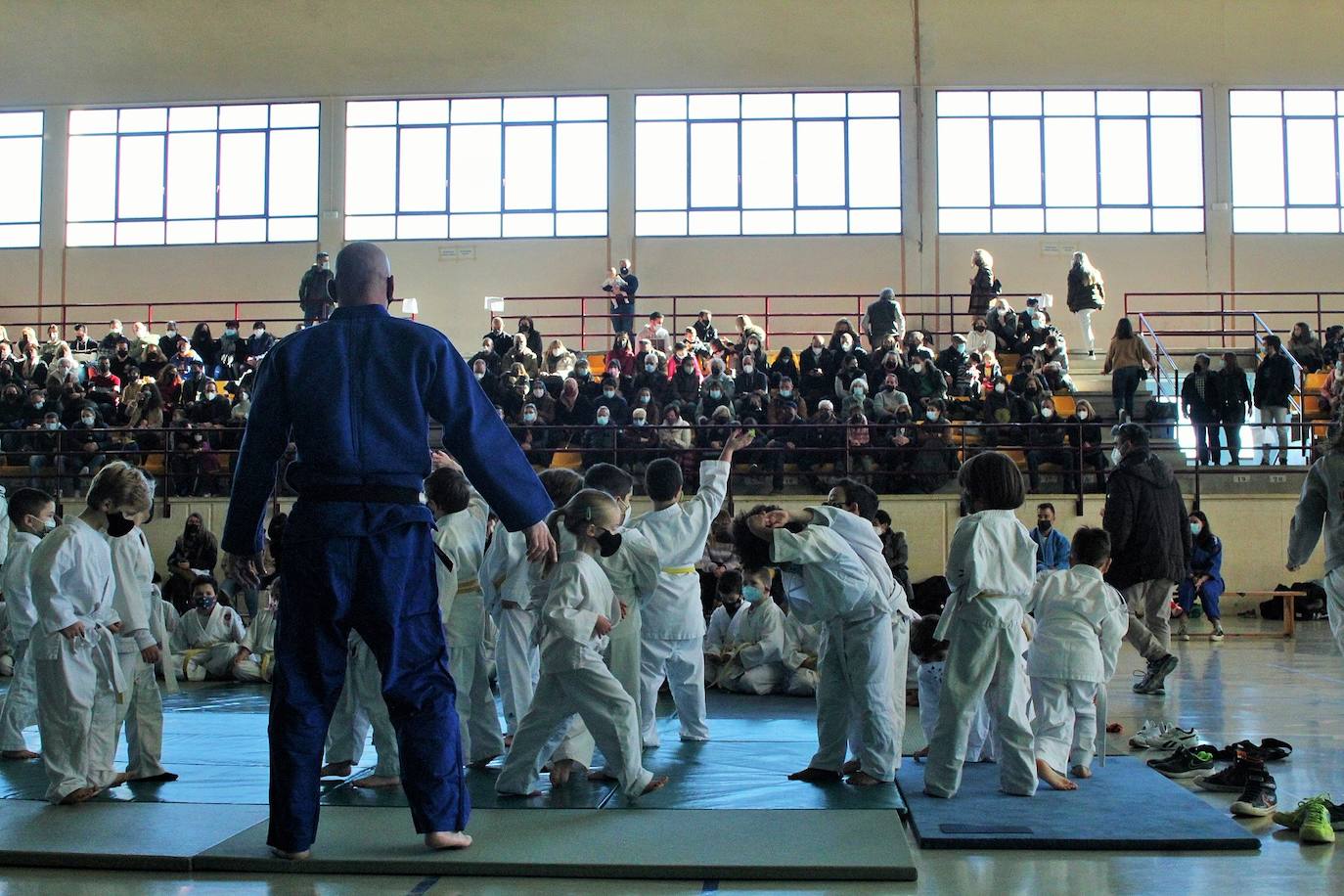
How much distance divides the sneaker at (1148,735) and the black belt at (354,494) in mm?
4479

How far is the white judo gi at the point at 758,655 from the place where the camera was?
9914mm

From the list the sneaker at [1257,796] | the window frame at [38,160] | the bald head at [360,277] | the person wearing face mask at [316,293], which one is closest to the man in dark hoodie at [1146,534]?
the sneaker at [1257,796]

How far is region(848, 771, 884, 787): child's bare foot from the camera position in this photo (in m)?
5.90

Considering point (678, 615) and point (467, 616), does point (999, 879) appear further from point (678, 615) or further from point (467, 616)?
point (467, 616)

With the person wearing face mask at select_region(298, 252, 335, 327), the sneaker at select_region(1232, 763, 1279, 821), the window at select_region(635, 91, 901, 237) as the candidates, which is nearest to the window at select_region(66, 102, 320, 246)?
the person wearing face mask at select_region(298, 252, 335, 327)

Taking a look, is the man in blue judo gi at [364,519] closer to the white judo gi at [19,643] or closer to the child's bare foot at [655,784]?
the child's bare foot at [655,784]

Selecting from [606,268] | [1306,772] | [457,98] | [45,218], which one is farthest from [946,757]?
[45,218]

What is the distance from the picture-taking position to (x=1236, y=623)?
15.7 meters

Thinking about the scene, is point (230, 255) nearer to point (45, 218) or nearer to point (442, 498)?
point (45, 218)

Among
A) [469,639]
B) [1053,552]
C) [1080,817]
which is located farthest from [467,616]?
[1053,552]

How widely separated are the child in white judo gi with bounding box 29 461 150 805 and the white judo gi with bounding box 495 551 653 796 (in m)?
1.80

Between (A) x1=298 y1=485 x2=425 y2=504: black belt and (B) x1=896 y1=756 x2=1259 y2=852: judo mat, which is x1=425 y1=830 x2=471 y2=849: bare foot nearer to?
(A) x1=298 y1=485 x2=425 y2=504: black belt

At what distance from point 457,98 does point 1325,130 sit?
16250 mm

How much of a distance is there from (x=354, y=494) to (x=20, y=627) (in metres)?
3.28
